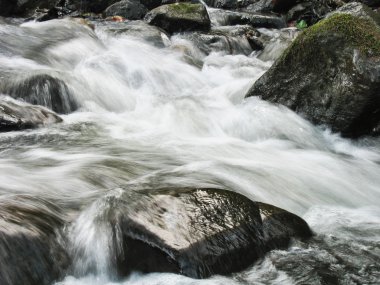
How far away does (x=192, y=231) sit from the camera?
3.41 m

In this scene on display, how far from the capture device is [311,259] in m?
3.64

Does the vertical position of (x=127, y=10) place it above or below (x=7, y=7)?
above

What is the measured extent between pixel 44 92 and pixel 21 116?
3.42 ft

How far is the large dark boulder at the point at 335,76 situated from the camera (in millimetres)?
6719

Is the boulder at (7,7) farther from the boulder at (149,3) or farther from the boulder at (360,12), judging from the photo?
the boulder at (360,12)

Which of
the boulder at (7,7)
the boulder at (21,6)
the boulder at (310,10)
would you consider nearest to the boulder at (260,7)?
the boulder at (310,10)

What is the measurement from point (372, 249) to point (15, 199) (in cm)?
290

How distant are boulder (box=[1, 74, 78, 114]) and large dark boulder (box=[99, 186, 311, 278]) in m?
3.99

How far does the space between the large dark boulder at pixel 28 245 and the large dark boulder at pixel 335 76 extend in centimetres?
466

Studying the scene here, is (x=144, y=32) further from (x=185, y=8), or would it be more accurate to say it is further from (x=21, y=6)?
(x=21, y=6)

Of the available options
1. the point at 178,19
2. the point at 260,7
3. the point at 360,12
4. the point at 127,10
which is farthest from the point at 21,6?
the point at 360,12

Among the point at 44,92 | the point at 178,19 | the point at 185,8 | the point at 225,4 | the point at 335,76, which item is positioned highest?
the point at 225,4

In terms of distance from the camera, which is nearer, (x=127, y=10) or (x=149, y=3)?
(x=127, y=10)

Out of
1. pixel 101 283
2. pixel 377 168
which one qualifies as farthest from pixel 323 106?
pixel 101 283
